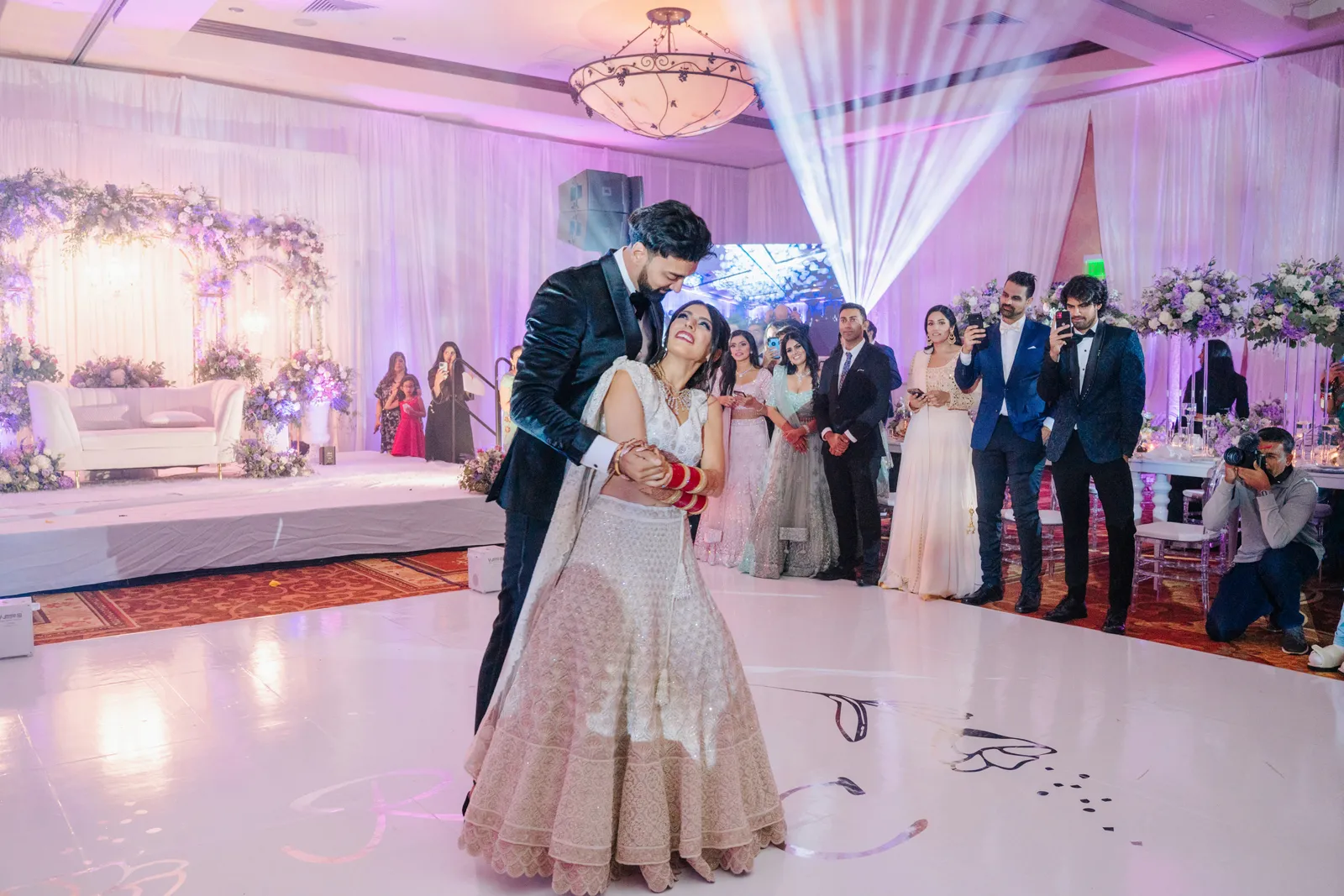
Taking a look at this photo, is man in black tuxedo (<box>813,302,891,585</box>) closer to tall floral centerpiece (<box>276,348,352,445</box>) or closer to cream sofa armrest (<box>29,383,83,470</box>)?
tall floral centerpiece (<box>276,348,352,445</box>)

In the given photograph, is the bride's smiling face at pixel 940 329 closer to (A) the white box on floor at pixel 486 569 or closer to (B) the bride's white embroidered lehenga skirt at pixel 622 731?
(A) the white box on floor at pixel 486 569

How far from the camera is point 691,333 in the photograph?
8.38 ft

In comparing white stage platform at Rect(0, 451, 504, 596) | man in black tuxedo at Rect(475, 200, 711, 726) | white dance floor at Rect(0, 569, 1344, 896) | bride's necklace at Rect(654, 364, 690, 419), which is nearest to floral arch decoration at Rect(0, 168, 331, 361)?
white stage platform at Rect(0, 451, 504, 596)

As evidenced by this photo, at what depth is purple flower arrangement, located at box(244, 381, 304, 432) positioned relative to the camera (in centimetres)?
877

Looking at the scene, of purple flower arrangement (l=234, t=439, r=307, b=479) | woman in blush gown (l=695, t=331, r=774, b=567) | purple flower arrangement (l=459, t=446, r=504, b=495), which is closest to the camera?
woman in blush gown (l=695, t=331, r=774, b=567)

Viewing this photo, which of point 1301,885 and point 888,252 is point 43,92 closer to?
point 888,252

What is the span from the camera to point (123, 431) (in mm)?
8094

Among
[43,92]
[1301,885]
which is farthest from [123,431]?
[1301,885]

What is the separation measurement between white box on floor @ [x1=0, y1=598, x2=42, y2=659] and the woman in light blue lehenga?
142 inches

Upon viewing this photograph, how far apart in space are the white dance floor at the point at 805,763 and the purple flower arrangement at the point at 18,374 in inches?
167

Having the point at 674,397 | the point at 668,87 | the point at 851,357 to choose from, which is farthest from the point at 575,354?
the point at 668,87

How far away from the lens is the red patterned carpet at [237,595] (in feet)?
16.6

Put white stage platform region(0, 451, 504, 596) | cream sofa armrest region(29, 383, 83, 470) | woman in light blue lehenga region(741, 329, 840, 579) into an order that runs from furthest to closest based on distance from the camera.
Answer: cream sofa armrest region(29, 383, 83, 470), woman in light blue lehenga region(741, 329, 840, 579), white stage platform region(0, 451, 504, 596)

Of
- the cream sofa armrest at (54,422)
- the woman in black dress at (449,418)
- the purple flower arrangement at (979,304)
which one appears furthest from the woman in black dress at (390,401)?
the purple flower arrangement at (979,304)
